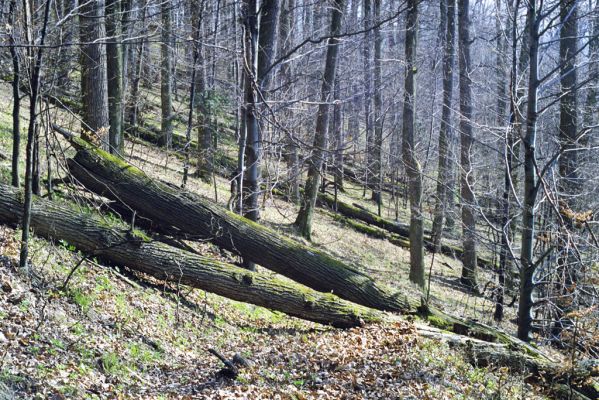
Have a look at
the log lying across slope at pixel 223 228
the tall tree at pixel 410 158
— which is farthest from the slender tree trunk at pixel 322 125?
the log lying across slope at pixel 223 228

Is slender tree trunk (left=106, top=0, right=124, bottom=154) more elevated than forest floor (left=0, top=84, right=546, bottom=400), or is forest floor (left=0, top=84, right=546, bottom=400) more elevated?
slender tree trunk (left=106, top=0, right=124, bottom=154)

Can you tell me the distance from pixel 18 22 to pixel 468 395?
6.90 metres

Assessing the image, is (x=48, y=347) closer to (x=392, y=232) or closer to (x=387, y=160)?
(x=392, y=232)

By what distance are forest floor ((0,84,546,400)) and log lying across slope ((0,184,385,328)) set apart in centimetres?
23

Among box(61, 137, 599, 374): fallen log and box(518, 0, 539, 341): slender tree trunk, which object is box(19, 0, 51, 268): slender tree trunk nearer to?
box(61, 137, 599, 374): fallen log

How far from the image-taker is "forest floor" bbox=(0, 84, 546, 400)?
18.9 ft

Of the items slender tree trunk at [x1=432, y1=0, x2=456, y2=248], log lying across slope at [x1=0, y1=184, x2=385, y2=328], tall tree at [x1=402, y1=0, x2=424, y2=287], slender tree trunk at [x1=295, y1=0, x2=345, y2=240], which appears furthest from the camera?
slender tree trunk at [x1=432, y1=0, x2=456, y2=248]

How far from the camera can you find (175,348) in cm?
763

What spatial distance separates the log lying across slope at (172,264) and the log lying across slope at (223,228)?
0.42 metres

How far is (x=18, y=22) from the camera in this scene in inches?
256

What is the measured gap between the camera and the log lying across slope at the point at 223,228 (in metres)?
9.55

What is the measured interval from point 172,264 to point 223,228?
4.00ft

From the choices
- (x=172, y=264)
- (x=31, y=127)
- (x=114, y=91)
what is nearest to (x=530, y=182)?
(x=172, y=264)

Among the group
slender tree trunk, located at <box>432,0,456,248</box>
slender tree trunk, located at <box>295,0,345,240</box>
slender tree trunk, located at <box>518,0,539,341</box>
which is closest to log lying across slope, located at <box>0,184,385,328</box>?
slender tree trunk, located at <box>518,0,539,341</box>
